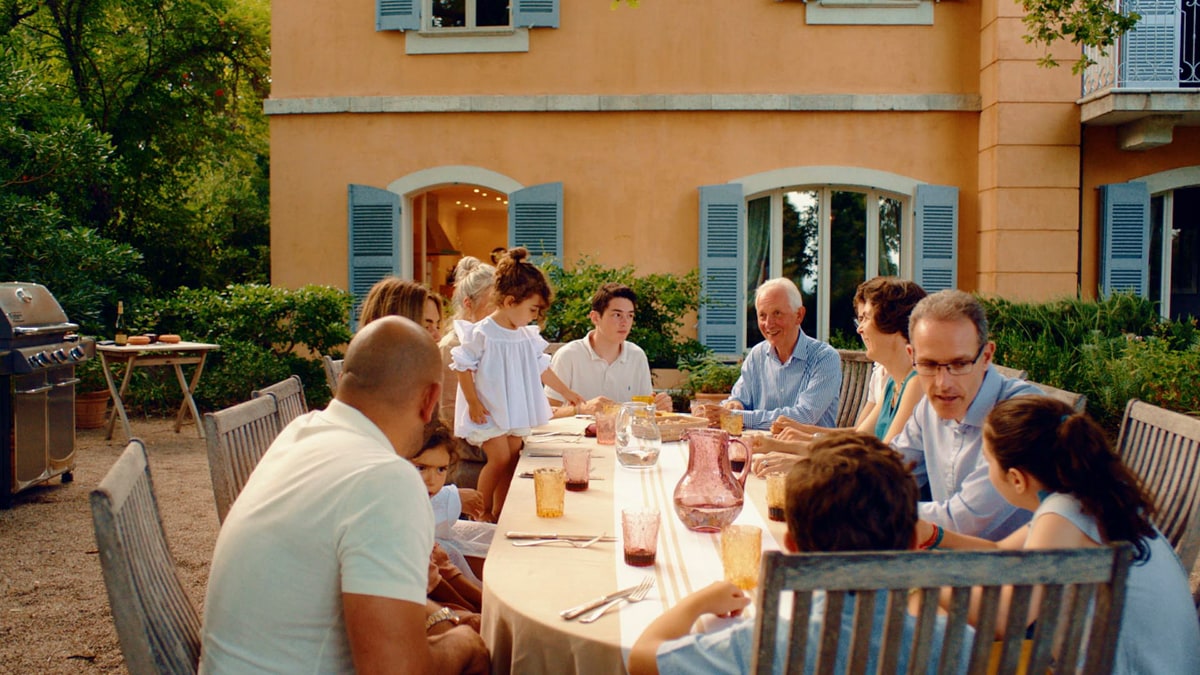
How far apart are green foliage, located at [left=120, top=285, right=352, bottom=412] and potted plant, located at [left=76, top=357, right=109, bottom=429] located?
0.42 meters

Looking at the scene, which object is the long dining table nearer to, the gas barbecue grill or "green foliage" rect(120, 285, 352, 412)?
the gas barbecue grill

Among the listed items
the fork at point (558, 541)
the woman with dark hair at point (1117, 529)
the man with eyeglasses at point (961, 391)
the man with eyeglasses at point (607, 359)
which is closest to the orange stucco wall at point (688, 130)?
the man with eyeglasses at point (607, 359)

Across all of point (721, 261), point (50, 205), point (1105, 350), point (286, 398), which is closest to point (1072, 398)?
point (286, 398)

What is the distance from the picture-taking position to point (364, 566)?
1432 mm

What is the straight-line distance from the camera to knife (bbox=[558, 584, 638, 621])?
1.63 m

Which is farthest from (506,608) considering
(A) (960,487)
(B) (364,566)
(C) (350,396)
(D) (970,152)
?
(D) (970,152)

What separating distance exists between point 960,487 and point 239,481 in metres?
1.88

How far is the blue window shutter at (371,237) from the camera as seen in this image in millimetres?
9359

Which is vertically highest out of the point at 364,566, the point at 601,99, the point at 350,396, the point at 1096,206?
the point at 601,99

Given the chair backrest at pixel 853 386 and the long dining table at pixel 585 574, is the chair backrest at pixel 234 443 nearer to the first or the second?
the long dining table at pixel 585 574

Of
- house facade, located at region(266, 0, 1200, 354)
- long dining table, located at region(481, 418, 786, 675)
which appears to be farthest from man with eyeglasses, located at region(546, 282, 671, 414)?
house facade, located at region(266, 0, 1200, 354)

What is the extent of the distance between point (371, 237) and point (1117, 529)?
8583 mm

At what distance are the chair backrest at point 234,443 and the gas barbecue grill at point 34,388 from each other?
10.6ft

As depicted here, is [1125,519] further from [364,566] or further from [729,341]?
[729,341]
